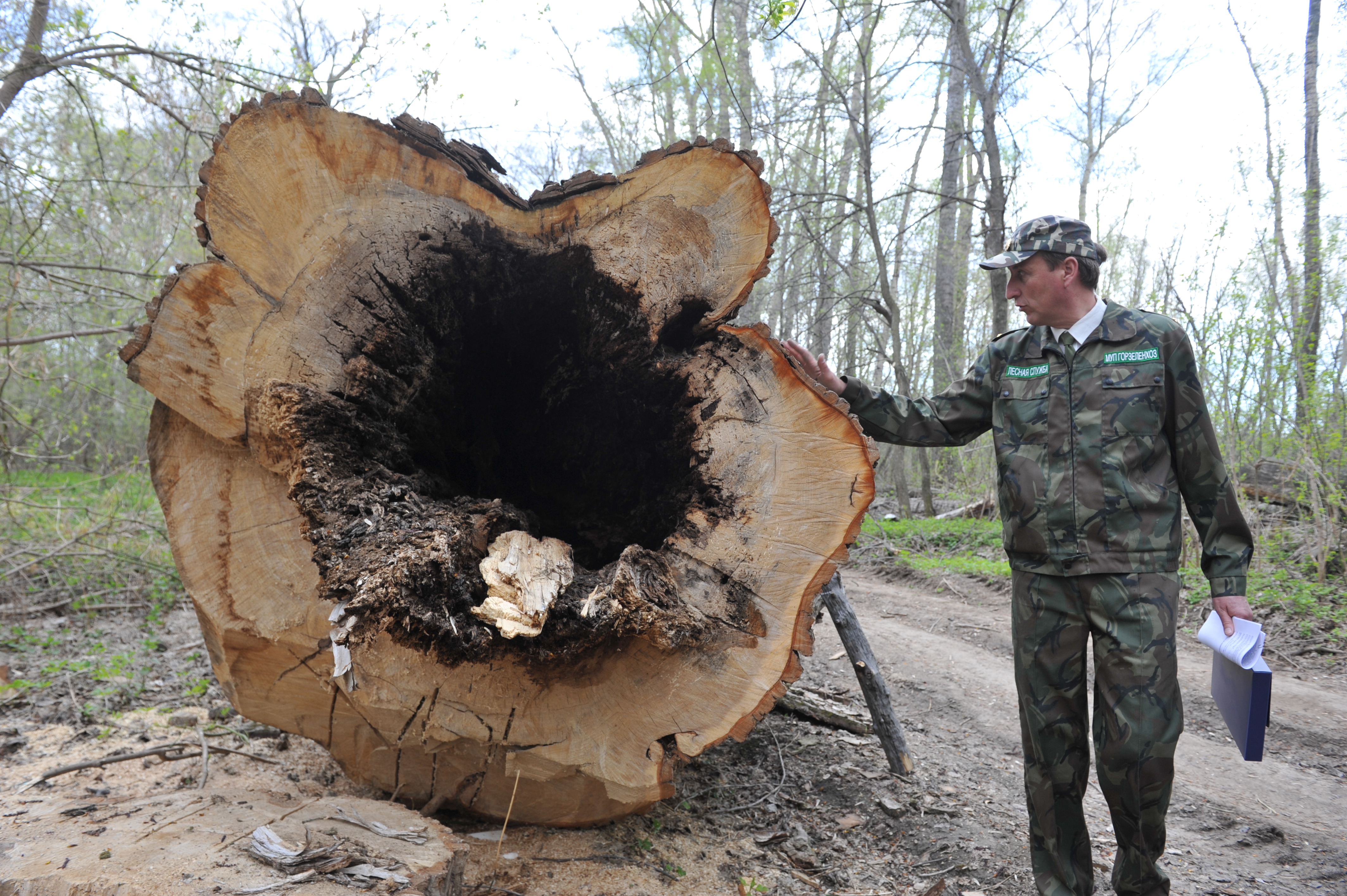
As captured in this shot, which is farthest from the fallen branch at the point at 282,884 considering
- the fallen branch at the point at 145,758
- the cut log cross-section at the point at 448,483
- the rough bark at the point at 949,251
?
the rough bark at the point at 949,251

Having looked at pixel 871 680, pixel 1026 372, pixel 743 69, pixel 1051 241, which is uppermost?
pixel 743 69

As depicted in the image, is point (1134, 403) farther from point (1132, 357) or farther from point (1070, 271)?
point (1070, 271)

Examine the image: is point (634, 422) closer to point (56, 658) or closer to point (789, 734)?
point (789, 734)

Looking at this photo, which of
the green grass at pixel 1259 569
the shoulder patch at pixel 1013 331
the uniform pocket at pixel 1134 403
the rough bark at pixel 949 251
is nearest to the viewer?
the uniform pocket at pixel 1134 403

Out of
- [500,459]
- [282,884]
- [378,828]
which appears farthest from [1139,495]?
[282,884]

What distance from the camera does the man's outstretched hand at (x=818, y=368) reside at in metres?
2.14

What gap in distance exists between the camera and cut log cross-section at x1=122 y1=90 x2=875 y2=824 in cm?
178

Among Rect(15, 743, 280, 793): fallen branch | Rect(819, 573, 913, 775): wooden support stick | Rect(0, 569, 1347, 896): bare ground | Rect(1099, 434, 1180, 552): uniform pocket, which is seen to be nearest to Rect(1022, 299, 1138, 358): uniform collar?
Rect(1099, 434, 1180, 552): uniform pocket

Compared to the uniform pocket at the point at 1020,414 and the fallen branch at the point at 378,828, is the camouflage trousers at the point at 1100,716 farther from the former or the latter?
the fallen branch at the point at 378,828

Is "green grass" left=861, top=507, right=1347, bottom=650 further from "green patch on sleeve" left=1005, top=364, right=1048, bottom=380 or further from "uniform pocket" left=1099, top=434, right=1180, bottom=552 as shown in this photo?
"uniform pocket" left=1099, top=434, right=1180, bottom=552

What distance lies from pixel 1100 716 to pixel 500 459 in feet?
7.07

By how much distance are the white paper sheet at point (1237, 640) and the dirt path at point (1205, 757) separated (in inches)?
35.0

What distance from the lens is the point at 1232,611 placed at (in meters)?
1.96

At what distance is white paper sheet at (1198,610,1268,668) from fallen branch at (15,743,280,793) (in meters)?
3.18
